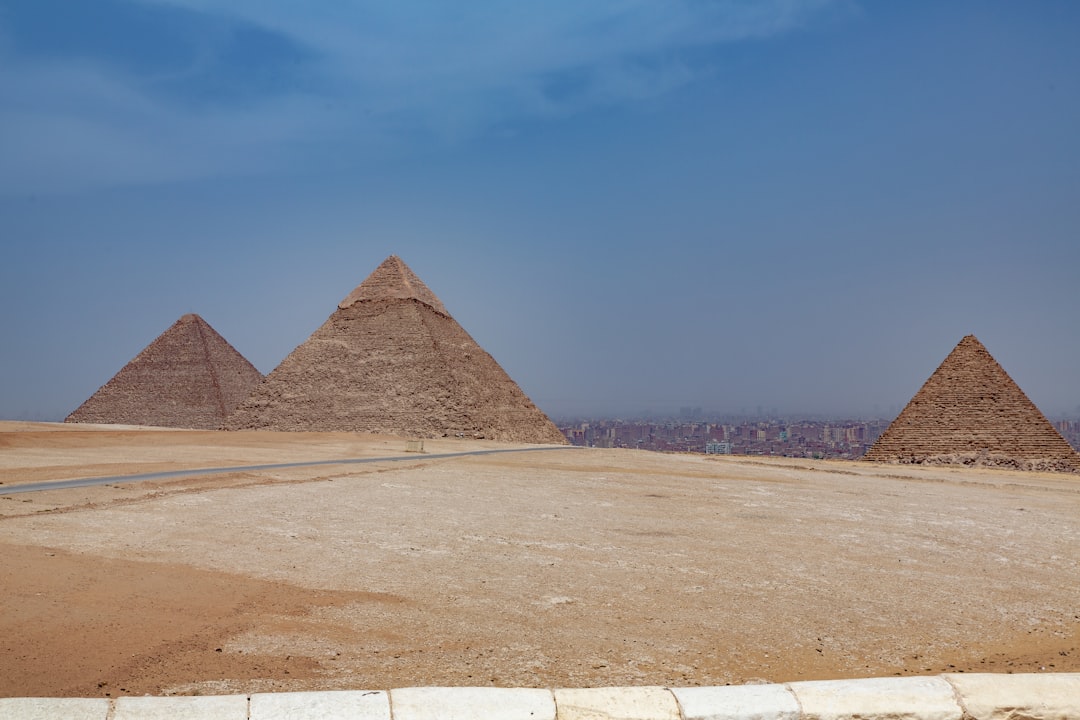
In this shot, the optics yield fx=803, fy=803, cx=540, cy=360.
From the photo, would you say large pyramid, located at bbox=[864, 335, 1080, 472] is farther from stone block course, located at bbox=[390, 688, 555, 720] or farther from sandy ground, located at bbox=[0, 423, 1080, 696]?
stone block course, located at bbox=[390, 688, 555, 720]

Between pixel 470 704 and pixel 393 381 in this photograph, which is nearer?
pixel 470 704

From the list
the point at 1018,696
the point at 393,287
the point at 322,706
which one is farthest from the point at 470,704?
the point at 393,287

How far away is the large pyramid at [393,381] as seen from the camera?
4853 cm

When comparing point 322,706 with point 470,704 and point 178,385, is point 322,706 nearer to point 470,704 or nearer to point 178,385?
point 470,704

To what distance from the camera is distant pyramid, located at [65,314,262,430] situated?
6438cm

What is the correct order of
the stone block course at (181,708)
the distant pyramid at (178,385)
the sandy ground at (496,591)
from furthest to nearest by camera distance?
the distant pyramid at (178,385)
the sandy ground at (496,591)
the stone block course at (181,708)

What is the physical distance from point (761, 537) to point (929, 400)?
105ft

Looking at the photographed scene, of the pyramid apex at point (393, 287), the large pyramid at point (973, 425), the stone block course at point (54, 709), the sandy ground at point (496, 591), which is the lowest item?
the sandy ground at point (496, 591)

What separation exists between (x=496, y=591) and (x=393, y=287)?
5123 cm

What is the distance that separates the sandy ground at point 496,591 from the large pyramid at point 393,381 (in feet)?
109

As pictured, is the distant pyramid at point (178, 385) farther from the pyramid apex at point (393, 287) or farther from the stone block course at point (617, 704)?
the stone block course at point (617, 704)

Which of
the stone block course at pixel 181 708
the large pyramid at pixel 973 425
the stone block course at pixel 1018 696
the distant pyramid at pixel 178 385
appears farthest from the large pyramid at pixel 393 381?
the stone block course at pixel 181 708

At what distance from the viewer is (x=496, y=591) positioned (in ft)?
23.9

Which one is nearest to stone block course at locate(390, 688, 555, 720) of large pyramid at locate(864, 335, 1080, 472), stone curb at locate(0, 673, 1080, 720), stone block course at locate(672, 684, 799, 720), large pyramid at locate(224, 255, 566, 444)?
stone curb at locate(0, 673, 1080, 720)
